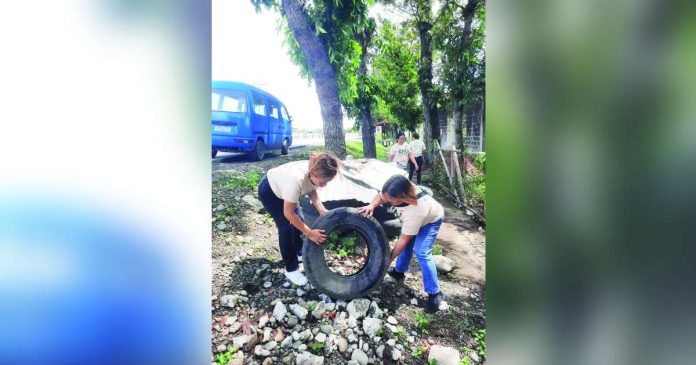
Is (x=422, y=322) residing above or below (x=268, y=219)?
below

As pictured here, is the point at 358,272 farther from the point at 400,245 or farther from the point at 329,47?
the point at 329,47

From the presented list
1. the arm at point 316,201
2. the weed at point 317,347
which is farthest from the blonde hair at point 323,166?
the weed at point 317,347

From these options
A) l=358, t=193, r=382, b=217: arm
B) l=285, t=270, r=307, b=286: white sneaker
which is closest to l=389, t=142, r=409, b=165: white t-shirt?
l=358, t=193, r=382, b=217: arm

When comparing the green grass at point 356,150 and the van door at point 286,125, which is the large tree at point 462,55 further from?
the van door at point 286,125

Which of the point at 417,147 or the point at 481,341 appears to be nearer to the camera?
the point at 481,341

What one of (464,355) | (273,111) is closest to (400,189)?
(273,111)

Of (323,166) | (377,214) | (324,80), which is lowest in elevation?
(377,214)
